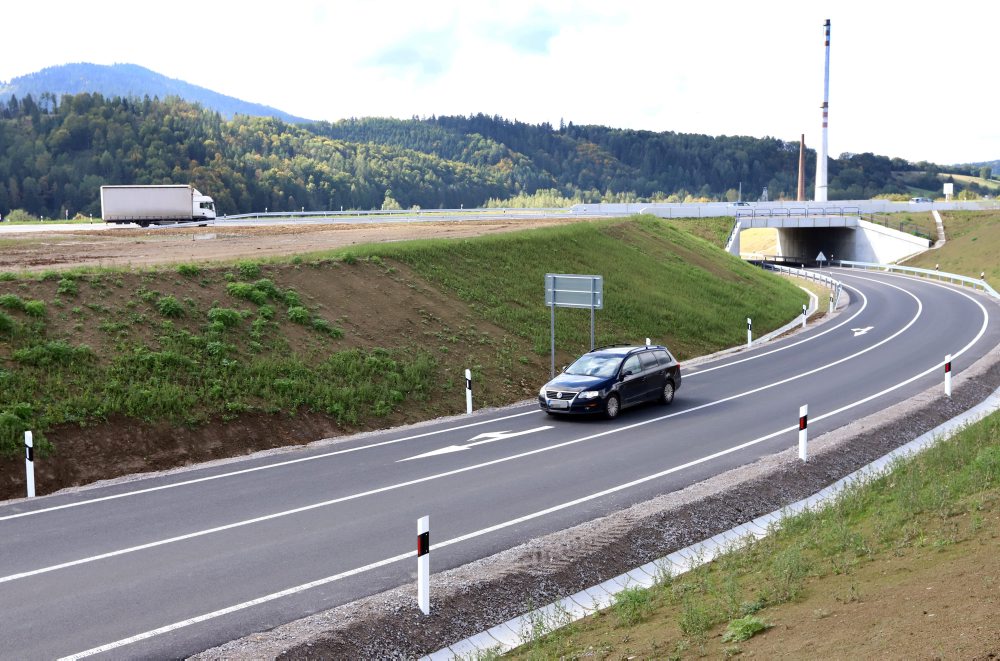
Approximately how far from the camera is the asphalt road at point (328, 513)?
30.9 feet

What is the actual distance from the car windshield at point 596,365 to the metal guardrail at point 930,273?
3808 centimetres

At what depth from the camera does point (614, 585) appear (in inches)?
422

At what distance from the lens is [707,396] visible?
2381 centimetres

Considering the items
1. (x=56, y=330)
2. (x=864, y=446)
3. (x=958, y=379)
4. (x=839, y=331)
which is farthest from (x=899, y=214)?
(x=56, y=330)

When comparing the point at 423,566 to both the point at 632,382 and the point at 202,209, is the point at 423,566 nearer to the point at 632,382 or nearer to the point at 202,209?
the point at 632,382

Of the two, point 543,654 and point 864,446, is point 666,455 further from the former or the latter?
point 543,654

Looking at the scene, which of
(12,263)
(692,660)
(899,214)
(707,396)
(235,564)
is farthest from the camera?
(899,214)

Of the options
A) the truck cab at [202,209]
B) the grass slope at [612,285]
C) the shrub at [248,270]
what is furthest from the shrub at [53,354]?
the truck cab at [202,209]

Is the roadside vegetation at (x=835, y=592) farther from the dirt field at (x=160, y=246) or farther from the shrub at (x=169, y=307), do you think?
the dirt field at (x=160, y=246)

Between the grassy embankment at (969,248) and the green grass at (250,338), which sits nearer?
the green grass at (250,338)

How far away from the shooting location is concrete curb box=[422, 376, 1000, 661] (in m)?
8.93

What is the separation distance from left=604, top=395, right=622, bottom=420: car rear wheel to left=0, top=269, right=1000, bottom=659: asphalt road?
10.8 inches

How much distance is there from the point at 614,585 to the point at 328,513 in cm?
457

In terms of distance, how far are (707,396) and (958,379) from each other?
732 cm
